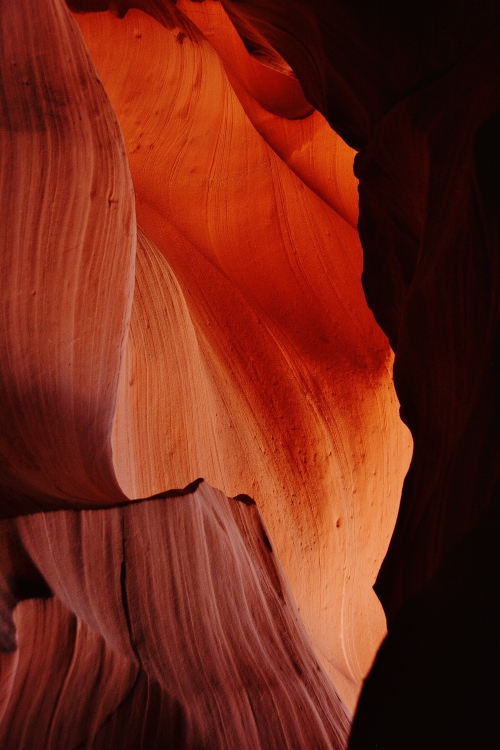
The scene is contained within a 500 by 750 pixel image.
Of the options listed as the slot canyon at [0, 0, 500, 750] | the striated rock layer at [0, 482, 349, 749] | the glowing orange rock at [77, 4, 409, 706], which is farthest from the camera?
the glowing orange rock at [77, 4, 409, 706]

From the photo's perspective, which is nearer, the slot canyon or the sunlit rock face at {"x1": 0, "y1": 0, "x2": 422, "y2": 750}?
the slot canyon

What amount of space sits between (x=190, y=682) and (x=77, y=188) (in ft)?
3.27

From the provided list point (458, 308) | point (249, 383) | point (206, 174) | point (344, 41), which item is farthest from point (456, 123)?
point (206, 174)

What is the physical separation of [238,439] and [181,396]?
1.20 feet

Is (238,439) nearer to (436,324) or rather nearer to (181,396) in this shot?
(181,396)

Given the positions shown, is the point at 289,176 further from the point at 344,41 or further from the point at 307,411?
the point at 344,41

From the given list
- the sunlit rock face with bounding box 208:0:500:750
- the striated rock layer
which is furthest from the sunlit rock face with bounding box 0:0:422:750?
the sunlit rock face with bounding box 208:0:500:750

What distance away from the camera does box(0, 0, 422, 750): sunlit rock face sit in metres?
1.12

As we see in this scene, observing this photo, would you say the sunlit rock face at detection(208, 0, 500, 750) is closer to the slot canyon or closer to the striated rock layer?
the slot canyon

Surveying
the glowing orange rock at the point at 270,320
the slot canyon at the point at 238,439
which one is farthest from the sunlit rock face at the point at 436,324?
the glowing orange rock at the point at 270,320

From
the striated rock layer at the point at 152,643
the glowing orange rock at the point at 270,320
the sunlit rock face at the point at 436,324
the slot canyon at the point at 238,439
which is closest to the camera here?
the sunlit rock face at the point at 436,324

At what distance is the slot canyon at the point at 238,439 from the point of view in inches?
35.5

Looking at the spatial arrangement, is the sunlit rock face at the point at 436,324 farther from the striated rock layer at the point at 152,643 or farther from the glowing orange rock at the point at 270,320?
the glowing orange rock at the point at 270,320

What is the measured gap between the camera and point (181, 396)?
2236 mm
